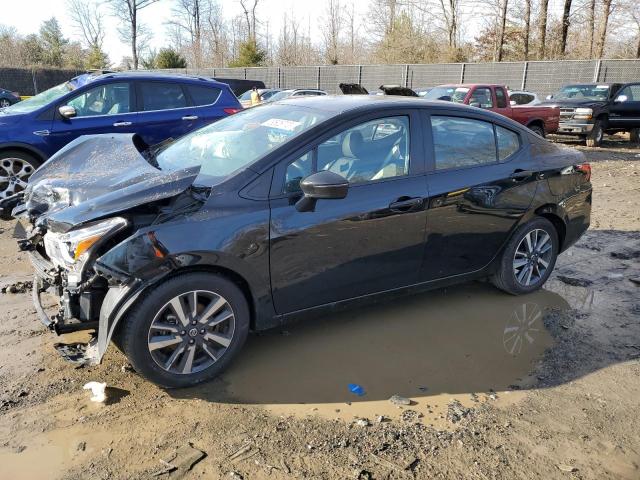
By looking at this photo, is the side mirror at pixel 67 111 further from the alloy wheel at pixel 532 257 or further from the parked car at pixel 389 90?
the alloy wheel at pixel 532 257

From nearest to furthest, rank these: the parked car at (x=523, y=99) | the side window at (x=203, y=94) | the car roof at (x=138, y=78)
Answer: the car roof at (x=138, y=78) → the side window at (x=203, y=94) → the parked car at (x=523, y=99)

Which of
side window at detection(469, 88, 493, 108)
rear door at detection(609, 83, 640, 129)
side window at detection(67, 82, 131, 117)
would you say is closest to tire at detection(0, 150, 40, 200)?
side window at detection(67, 82, 131, 117)

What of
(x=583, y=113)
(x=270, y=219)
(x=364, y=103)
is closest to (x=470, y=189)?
(x=364, y=103)

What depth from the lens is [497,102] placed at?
13.2 metres

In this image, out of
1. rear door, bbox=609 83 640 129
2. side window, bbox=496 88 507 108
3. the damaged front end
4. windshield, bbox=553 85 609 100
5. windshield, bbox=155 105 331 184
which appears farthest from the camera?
windshield, bbox=553 85 609 100

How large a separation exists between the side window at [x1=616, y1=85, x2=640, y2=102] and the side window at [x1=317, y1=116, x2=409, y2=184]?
50.6 ft

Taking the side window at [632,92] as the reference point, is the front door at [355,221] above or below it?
below

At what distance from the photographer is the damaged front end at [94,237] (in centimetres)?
287

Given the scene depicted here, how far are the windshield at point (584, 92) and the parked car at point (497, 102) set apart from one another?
233cm

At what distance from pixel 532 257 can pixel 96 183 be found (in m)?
3.59

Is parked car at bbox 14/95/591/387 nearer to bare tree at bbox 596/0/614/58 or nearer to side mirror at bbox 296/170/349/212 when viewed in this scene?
side mirror at bbox 296/170/349/212

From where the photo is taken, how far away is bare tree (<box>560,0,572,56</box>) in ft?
102

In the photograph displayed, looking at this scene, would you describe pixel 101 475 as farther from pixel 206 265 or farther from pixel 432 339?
pixel 432 339

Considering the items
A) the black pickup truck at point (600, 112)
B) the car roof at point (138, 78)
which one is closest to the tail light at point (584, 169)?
the car roof at point (138, 78)
